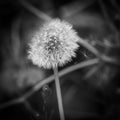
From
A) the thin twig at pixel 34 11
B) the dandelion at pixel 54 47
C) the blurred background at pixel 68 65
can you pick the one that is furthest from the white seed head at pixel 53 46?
the thin twig at pixel 34 11

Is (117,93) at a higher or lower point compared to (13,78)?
lower

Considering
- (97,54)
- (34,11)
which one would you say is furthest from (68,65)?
(34,11)

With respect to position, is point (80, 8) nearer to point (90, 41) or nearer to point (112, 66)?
point (90, 41)

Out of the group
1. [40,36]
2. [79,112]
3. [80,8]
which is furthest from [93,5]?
[40,36]

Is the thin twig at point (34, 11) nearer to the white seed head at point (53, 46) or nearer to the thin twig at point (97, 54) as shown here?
the thin twig at point (97, 54)

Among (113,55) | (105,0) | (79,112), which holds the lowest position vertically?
(79,112)

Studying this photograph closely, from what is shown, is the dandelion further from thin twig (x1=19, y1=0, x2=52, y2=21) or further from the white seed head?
thin twig (x1=19, y1=0, x2=52, y2=21)

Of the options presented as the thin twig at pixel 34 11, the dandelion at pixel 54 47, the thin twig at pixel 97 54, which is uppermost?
the thin twig at pixel 34 11

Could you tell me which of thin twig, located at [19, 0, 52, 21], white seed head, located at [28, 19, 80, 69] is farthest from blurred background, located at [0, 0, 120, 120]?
white seed head, located at [28, 19, 80, 69]
